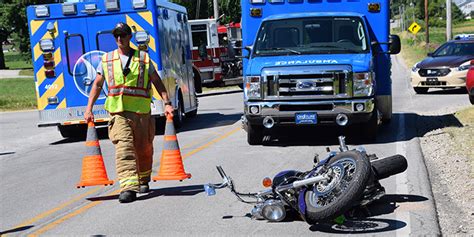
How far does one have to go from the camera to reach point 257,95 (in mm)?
11867

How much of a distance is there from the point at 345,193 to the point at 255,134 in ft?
20.6

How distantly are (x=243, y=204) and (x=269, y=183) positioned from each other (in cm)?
99

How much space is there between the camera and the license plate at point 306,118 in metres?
11.6

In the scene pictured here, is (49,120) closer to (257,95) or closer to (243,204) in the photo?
(257,95)

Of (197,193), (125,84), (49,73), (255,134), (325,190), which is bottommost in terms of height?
(255,134)

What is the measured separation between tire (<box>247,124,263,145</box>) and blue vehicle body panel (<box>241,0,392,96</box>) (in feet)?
3.88

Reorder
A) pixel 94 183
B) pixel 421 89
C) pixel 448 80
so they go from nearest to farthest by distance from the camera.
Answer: pixel 94 183 → pixel 448 80 → pixel 421 89

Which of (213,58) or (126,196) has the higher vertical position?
(126,196)

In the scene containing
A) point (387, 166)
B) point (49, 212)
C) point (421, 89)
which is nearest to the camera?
point (387, 166)

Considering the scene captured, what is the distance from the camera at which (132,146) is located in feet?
26.9

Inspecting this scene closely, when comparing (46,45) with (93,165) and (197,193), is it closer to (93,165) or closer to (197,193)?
(93,165)

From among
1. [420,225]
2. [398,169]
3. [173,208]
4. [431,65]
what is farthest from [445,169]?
[431,65]

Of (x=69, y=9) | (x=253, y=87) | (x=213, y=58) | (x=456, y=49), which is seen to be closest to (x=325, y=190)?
(x=253, y=87)

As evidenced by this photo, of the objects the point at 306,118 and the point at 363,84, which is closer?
the point at 363,84
